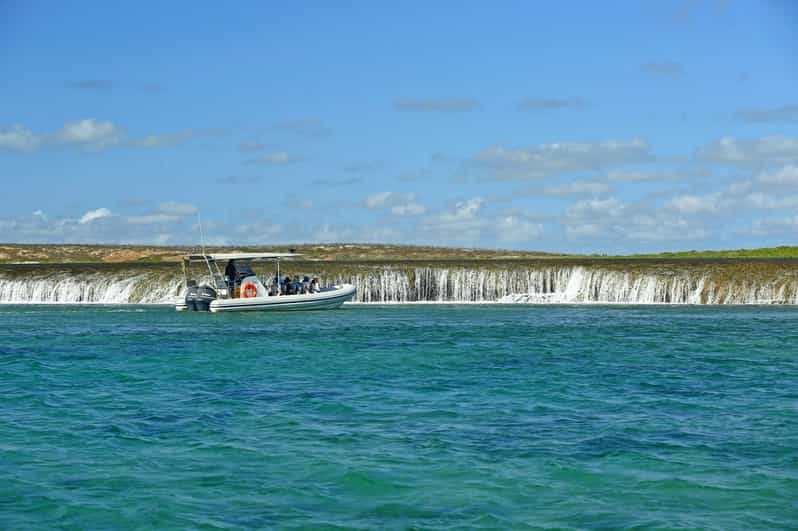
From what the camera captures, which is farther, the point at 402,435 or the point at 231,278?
the point at 231,278

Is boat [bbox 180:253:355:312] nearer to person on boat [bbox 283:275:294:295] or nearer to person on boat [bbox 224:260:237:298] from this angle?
person on boat [bbox 224:260:237:298]

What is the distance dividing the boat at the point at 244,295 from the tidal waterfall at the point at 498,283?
802 cm

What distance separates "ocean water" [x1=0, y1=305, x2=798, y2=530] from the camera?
11.4 meters

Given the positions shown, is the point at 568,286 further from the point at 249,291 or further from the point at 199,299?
the point at 199,299

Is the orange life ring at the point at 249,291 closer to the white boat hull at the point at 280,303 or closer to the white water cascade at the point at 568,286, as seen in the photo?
the white boat hull at the point at 280,303

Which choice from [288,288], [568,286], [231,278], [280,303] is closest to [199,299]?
[231,278]

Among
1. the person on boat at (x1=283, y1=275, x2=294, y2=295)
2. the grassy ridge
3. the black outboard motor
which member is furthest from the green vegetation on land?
the black outboard motor

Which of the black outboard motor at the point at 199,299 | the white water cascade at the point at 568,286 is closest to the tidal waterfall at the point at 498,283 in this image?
the white water cascade at the point at 568,286

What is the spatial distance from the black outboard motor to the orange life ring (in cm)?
165

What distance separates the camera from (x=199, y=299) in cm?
5244

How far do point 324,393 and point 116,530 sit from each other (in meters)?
9.74

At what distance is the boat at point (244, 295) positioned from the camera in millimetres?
52281

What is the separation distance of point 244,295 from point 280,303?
222 centimetres

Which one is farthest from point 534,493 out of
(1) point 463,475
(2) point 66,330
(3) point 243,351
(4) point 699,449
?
(2) point 66,330
